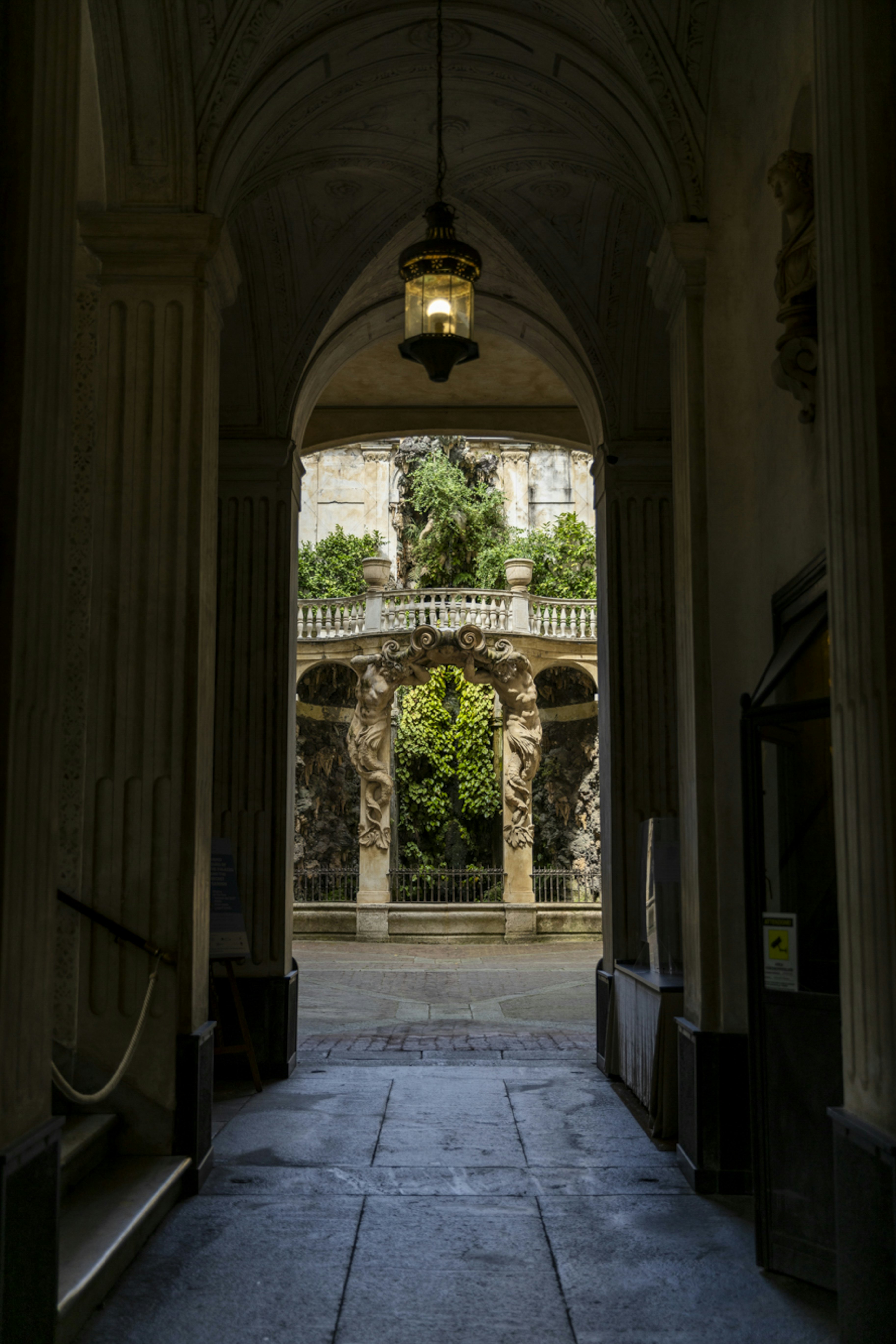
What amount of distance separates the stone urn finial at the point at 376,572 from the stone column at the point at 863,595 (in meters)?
20.9

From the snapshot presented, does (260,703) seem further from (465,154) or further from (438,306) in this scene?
(465,154)

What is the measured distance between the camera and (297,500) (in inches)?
354

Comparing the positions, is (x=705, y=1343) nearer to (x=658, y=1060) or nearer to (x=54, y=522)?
(x=658, y=1060)

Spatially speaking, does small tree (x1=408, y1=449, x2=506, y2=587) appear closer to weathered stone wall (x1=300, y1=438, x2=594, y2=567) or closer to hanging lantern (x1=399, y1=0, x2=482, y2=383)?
weathered stone wall (x1=300, y1=438, x2=594, y2=567)

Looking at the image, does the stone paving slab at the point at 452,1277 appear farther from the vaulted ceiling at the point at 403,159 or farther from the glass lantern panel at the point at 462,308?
the vaulted ceiling at the point at 403,159

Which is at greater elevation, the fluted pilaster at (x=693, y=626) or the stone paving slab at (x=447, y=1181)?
the fluted pilaster at (x=693, y=626)

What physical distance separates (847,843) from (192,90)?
192 inches

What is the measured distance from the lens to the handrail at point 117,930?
16.5ft

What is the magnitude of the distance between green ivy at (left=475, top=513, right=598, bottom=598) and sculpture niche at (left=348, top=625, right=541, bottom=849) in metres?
4.71

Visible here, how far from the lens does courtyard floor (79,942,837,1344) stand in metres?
3.62

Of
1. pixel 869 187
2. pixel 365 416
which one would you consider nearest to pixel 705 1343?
pixel 869 187

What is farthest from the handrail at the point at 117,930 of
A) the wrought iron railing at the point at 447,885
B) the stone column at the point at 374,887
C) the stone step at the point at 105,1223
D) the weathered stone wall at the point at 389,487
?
the weathered stone wall at the point at 389,487

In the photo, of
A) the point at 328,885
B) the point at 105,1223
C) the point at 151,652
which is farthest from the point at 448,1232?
the point at 328,885

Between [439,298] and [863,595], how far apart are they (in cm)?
303
